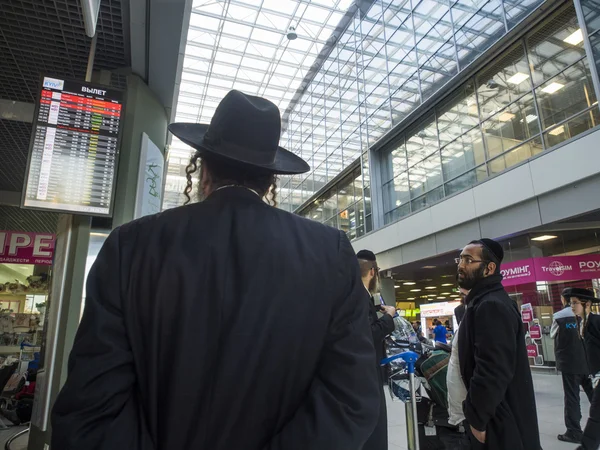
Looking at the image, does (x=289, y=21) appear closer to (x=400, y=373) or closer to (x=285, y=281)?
(x=400, y=373)

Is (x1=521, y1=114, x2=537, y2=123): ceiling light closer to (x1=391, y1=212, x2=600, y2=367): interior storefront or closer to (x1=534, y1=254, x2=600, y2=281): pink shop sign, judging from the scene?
(x1=391, y1=212, x2=600, y2=367): interior storefront

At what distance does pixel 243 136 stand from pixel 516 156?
1157cm

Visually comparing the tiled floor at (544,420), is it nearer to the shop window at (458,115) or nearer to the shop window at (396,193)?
the shop window at (458,115)

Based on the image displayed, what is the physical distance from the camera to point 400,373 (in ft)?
10.5

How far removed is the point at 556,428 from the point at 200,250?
6.31 m

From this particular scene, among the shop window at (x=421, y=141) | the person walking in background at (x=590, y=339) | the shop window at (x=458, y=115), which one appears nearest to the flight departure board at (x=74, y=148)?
the person walking in background at (x=590, y=339)

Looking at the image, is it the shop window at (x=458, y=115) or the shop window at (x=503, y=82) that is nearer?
the shop window at (x=503, y=82)

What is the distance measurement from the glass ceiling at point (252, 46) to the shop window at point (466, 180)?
1061 centimetres

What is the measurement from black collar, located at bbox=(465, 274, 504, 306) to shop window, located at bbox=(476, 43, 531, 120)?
10.4 meters

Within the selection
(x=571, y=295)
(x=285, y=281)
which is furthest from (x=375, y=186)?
(x=285, y=281)

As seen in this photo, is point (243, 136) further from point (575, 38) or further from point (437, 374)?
point (575, 38)

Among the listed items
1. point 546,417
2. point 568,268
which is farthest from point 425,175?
point 546,417

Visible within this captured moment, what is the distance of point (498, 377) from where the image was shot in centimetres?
222

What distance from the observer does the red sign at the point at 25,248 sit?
7824 millimetres
